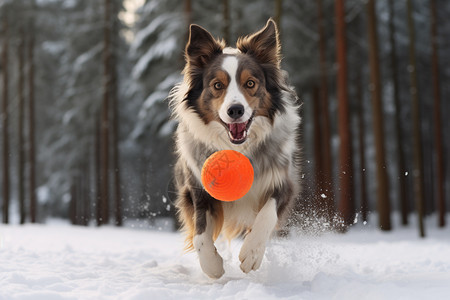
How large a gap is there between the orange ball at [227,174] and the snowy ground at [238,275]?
2.91 ft

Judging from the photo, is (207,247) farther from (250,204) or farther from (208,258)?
(250,204)

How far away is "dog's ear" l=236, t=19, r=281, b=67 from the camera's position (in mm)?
5586

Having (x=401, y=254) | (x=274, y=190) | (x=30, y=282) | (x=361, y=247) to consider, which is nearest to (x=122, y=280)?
(x=30, y=282)

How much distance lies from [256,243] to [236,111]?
1.33 meters

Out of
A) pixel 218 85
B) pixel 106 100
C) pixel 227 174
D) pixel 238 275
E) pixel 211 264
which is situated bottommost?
pixel 238 275

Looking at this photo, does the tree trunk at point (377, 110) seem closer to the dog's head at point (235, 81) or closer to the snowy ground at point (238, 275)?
the snowy ground at point (238, 275)

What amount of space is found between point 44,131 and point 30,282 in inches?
1018

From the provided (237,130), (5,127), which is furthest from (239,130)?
(5,127)

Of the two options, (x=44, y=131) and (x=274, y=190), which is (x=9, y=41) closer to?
(x=44, y=131)

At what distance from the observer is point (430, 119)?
26359mm

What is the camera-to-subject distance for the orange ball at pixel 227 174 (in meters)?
4.80

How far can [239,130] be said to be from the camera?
4.92m

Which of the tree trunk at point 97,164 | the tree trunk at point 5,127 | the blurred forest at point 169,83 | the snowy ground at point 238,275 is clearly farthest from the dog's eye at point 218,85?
the tree trunk at point 5,127

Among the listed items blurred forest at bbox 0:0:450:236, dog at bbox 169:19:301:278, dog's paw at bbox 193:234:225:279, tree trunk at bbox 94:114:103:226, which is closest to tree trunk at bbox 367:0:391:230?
blurred forest at bbox 0:0:450:236
